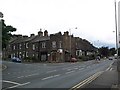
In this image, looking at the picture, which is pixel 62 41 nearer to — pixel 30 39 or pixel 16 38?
pixel 30 39

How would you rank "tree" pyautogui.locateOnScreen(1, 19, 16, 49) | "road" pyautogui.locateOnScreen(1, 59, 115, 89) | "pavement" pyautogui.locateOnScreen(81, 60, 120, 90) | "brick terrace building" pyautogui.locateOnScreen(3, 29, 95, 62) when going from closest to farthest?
"pavement" pyautogui.locateOnScreen(81, 60, 120, 90) → "road" pyautogui.locateOnScreen(1, 59, 115, 89) → "tree" pyautogui.locateOnScreen(1, 19, 16, 49) → "brick terrace building" pyautogui.locateOnScreen(3, 29, 95, 62)

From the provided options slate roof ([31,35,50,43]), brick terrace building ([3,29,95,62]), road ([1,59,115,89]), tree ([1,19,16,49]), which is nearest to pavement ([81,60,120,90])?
road ([1,59,115,89])

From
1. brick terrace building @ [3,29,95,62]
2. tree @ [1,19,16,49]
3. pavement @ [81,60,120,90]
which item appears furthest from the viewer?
brick terrace building @ [3,29,95,62]

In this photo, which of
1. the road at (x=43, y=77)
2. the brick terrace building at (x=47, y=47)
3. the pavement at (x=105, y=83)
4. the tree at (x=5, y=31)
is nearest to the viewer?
the pavement at (x=105, y=83)

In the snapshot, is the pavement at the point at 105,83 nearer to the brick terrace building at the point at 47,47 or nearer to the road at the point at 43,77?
the road at the point at 43,77

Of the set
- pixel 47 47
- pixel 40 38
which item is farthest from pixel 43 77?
pixel 40 38

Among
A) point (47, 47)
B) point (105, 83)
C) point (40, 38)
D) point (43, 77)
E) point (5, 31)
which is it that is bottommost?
point (105, 83)

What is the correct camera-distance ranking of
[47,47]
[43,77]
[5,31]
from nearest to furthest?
[43,77] → [5,31] → [47,47]

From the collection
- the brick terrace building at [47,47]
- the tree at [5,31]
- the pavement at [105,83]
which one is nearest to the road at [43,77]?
the pavement at [105,83]

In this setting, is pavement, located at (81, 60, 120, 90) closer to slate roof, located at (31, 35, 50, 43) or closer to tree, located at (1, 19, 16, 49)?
tree, located at (1, 19, 16, 49)

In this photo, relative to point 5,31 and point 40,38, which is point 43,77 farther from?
point 40,38

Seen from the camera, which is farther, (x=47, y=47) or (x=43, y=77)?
(x=47, y=47)

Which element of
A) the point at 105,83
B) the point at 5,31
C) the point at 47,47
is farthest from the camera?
the point at 47,47

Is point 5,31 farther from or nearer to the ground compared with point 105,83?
farther from the ground
